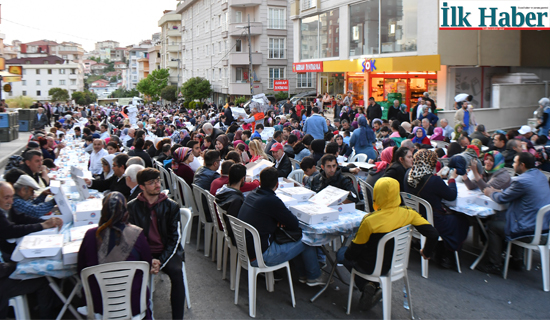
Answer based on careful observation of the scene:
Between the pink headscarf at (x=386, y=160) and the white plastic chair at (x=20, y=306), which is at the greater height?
the pink headscarf at (x=386, y=160)

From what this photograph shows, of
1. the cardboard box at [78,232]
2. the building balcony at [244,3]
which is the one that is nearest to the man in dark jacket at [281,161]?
the cardboard box at [78,232]

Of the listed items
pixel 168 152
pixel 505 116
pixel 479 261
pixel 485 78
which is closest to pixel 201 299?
pixel 479 261

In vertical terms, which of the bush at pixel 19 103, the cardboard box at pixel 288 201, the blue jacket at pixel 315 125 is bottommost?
the cardboard box at pixel 288 201

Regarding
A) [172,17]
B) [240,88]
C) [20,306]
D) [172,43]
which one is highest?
[172,17]

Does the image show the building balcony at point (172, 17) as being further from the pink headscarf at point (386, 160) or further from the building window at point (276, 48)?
the pink headscarf at point (386, 160)

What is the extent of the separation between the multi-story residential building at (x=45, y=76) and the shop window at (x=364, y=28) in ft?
317

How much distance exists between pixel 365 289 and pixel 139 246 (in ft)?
7.75

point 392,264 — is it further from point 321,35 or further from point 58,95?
point 58,95

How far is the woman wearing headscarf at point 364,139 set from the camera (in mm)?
10172

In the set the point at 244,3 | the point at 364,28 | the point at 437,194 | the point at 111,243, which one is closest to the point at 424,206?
the point at 437,194

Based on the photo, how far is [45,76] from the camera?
10612 cm

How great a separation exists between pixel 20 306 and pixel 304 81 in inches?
1585

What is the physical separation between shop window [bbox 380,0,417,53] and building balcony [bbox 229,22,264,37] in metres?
22.5

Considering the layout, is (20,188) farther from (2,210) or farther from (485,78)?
(485,78)
